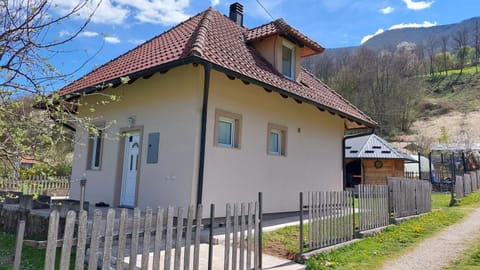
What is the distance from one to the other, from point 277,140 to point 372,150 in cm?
1853

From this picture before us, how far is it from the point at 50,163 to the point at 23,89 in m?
0.92

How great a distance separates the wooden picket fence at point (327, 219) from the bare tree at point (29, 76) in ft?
13.6

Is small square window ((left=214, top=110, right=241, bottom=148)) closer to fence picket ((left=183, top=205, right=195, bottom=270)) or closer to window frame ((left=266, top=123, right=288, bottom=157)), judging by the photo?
window frame ((left=266, top=123, right=288, bottom=157))

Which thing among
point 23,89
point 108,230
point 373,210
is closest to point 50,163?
point 23,89

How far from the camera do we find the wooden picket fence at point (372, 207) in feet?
28.1

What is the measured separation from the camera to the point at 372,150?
27.6 m

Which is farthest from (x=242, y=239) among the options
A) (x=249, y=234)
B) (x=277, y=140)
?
(x=277, y=140)

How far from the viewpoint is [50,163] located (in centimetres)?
420

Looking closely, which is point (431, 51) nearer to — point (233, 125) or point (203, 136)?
point (233, 125)

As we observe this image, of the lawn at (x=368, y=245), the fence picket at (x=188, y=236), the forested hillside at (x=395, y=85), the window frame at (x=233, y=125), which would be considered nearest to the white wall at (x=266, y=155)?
the window frame at (x=233, y=125)

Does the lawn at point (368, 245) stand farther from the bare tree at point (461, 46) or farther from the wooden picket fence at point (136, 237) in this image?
the bare tree at point (461, 46)

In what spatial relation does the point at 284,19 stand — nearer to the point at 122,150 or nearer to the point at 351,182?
the point at 122,150

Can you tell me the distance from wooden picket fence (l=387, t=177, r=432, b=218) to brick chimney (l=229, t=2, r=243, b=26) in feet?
28.4

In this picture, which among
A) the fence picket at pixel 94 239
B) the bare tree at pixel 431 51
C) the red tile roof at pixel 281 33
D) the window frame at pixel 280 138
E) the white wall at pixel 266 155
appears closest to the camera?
the fence picket at pixel 94 239
